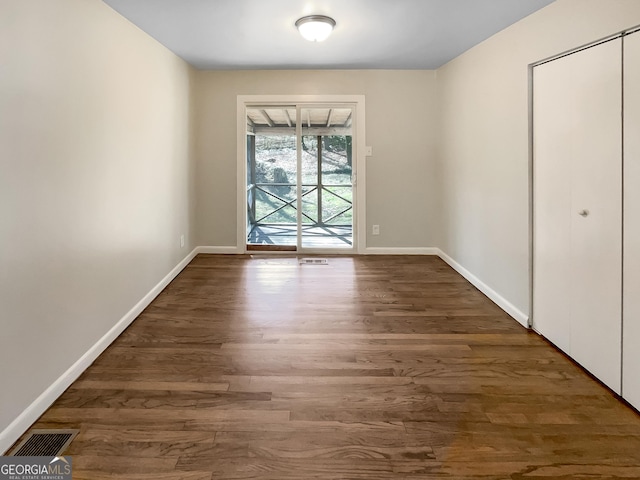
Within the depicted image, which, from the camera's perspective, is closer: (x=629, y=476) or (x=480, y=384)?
(x=629, y=476)

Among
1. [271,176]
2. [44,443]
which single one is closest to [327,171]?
[271,176]

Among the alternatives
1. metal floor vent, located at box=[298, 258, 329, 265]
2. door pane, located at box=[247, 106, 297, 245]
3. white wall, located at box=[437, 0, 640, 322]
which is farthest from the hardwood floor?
door pane, located at box=[247, 106, 297, 245]

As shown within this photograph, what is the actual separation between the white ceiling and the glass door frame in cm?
48

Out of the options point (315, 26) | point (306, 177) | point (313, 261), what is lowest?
point (313, 261)

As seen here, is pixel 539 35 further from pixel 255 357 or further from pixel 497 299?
pixel 255 357

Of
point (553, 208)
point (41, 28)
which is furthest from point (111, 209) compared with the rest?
point (553, 208)

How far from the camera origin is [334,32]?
3777 millimetres

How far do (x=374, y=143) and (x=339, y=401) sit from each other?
3943mm

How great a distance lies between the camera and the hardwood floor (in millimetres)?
1729

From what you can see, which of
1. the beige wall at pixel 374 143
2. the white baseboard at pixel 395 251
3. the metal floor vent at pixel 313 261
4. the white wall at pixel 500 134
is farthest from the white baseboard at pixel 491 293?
the metal floor vent at pixel 313 261

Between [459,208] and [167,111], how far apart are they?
123 inches

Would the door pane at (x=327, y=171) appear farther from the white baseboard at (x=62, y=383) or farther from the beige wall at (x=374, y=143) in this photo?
the white baseboard at (x=62, y=383)

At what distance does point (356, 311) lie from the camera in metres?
3.56

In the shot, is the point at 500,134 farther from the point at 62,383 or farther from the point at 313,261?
the point at 62,383
